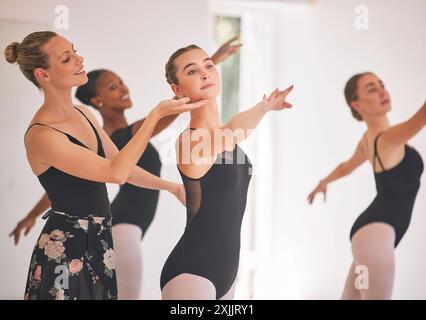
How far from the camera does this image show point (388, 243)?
291cm

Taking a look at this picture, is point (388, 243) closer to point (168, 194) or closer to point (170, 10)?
point (168, 194)

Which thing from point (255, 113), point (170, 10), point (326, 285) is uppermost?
point (170, 10)

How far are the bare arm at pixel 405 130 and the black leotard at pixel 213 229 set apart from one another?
82 centimetres

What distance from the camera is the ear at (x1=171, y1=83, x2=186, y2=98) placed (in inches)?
107

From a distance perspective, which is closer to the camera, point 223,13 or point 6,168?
point 6,168

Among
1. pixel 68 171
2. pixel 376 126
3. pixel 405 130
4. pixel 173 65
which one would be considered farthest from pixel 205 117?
Answer: pixel 405 130

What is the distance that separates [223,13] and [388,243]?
1463mm

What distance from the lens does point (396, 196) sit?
291cm

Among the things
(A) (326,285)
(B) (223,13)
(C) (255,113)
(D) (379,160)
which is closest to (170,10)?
(B) (223,13)

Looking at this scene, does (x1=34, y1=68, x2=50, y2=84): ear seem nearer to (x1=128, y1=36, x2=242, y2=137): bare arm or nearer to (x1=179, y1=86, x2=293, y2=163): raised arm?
(x1=128, y1=36, x2=242, y2=137): bare arm

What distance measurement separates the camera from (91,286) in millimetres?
2584

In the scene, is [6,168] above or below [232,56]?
below

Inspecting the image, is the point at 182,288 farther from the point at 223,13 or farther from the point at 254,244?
the point at 223,13

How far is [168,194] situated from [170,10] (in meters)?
0.91
